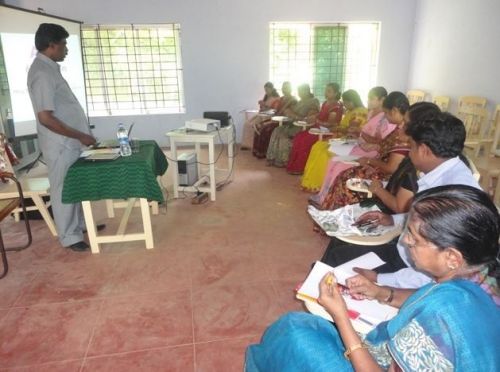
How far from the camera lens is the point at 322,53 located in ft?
18.6

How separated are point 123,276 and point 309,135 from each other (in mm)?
2817

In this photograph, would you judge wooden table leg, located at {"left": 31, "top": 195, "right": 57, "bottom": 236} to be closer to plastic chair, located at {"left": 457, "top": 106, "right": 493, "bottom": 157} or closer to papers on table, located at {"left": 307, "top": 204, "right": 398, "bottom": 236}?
papers on table, located at {"left": 307, "top": 204, "right": 398, "bottom": 236}

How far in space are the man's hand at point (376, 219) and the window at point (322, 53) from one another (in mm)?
4449

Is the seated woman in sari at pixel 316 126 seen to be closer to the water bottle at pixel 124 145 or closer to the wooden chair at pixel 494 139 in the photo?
the wooden chair at pixel 494 139

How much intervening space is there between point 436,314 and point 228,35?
543 cm

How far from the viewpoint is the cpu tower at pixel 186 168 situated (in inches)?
142

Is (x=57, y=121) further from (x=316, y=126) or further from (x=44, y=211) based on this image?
(x=316, y=126)

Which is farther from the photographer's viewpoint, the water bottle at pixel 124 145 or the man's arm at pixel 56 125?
the water bottle at pixel 124 145

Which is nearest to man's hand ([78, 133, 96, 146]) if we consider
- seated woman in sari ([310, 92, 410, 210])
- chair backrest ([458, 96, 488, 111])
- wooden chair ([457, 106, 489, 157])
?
seated woman in sari ([310, 92, 410, 210])

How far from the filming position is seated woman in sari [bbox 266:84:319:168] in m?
4.63

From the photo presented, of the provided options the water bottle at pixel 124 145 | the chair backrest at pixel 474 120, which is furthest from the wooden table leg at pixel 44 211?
the chair backrest at pixel 474 120

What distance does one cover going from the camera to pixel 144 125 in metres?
5.69

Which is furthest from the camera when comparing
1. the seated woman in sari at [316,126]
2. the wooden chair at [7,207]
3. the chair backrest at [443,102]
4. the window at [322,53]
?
the window at [322,53]

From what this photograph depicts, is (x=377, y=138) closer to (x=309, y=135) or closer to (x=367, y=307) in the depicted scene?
(x=309, y=135)
